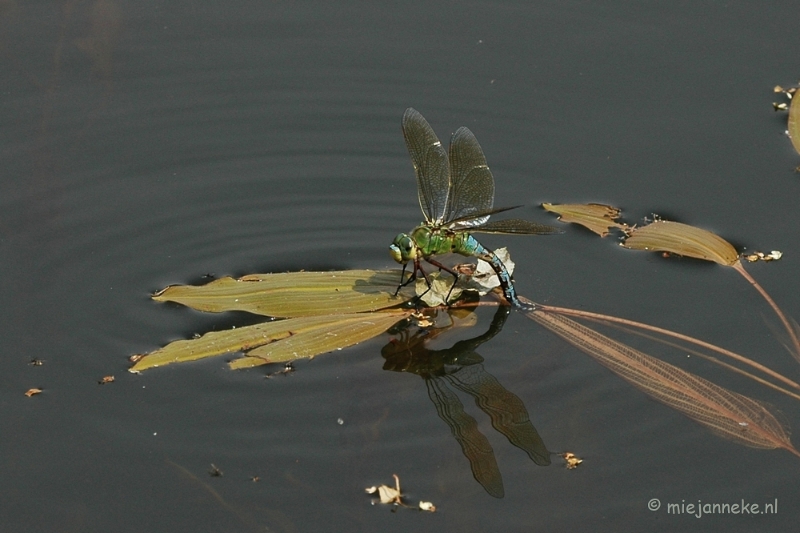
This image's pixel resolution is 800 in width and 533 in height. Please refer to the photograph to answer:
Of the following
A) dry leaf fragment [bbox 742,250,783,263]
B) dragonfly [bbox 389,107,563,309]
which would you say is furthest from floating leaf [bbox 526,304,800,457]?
dry leaf fragment [bbox 742,250,783,263]

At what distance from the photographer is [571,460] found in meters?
5.11

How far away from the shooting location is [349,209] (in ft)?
22.8

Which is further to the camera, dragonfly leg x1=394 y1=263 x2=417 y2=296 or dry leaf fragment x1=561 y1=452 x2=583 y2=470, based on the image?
dragonfly leg x1=394 y1=263 x2=417 y2=296

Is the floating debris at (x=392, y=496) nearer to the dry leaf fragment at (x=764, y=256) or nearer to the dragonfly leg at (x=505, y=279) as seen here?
the dragonfly leg at (x=505, y=279)

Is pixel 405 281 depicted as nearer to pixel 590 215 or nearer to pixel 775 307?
pixel 590 215

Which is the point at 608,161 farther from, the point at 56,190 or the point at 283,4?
the point at 56,190

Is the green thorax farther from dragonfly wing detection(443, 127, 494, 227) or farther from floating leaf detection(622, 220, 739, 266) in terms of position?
floating leaf detection(622, 220, 739, 266)

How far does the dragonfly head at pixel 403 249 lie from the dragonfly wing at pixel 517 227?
498 mm

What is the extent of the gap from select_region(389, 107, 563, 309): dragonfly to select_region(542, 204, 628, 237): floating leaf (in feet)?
1.16

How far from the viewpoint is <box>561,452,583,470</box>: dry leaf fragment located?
16.6 feet

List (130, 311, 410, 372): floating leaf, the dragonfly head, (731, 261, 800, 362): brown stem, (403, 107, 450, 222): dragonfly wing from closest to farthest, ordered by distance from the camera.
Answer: (130, 311, 410, 372): floating leaf
(731, 261, 800, 362): brown stem
the dragonfly head
(403, 107, 450, 222): dragonfly wing

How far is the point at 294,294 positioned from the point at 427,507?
5.65 feet

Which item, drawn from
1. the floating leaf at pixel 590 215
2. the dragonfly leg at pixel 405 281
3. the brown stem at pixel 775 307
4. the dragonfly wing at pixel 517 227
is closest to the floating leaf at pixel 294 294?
the dragonfly leg at pixel 405 281

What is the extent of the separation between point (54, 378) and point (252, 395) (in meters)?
1.10
